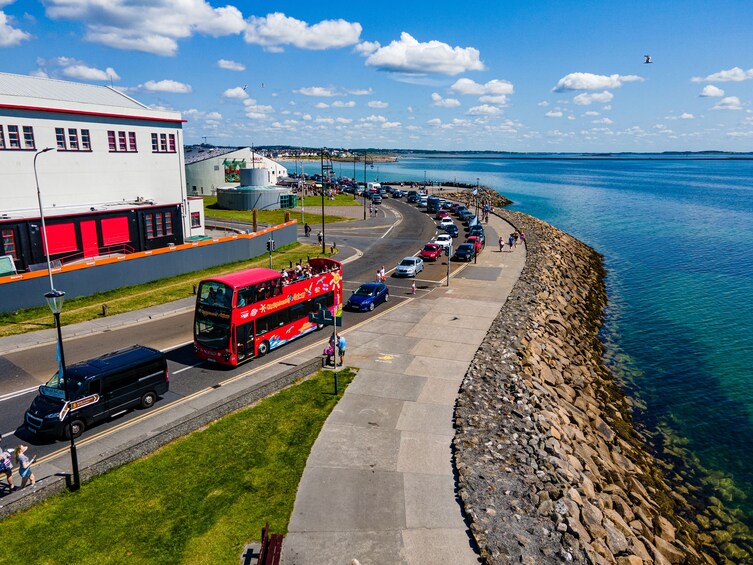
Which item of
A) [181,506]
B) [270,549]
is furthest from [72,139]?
[270,549]

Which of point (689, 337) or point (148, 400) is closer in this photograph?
point (148, 400)

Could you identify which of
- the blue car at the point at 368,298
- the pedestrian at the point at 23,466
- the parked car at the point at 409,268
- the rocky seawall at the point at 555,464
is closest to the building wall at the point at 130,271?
the parked car at the point at 409,268

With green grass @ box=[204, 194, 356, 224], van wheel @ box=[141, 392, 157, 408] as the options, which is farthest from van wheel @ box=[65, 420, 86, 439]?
green grass @ box=[204, 194, 356, 224]

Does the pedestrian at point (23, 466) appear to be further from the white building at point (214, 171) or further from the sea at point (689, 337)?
the white building at point (214, 171)

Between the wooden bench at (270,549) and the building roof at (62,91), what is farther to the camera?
the building roof at (62,91)

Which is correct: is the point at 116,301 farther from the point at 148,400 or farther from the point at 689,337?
the point at 689,337

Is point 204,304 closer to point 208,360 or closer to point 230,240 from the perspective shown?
point 208,360
